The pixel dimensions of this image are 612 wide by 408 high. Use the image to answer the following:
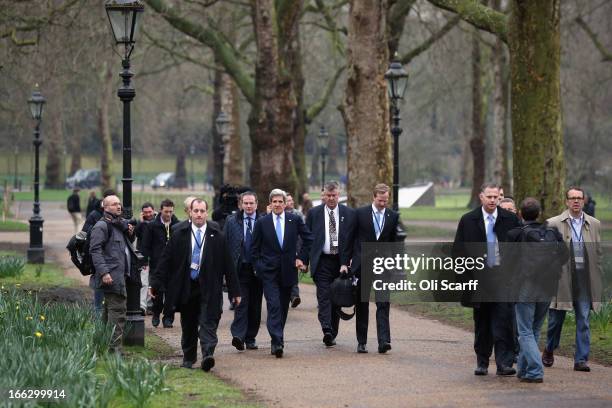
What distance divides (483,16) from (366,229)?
30.2 feet

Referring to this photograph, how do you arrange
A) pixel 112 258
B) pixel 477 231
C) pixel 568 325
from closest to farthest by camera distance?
pixel 477 231 < pixel 112 258 < pixel 568 325

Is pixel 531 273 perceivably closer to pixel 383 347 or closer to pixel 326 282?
pixel 383 347

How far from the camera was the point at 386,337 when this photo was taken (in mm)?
13570

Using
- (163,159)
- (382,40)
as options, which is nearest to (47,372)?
(382,40)

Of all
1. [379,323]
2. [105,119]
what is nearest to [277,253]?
[379,323]

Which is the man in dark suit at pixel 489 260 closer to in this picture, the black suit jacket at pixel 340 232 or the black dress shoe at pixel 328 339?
the black suit jacket at pixel 340 232

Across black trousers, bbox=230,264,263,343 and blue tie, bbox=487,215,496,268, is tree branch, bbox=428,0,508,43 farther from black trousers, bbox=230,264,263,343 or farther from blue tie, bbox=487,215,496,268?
blue tie, bbox=487,215,496,268

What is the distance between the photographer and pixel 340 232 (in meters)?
14.1

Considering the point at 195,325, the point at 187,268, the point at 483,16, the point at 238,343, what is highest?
the point at 483,16

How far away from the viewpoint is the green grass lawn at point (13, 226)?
41156 mm

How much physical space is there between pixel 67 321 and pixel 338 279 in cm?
302

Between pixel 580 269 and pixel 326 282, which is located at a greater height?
pixel 580 269

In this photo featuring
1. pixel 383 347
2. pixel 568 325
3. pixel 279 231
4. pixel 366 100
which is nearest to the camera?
pixel 383 347

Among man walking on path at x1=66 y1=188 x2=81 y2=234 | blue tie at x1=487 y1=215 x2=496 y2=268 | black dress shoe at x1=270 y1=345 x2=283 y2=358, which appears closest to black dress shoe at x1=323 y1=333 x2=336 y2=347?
black dress shoe at x1=270 y1=345 x2=283 y2=358
